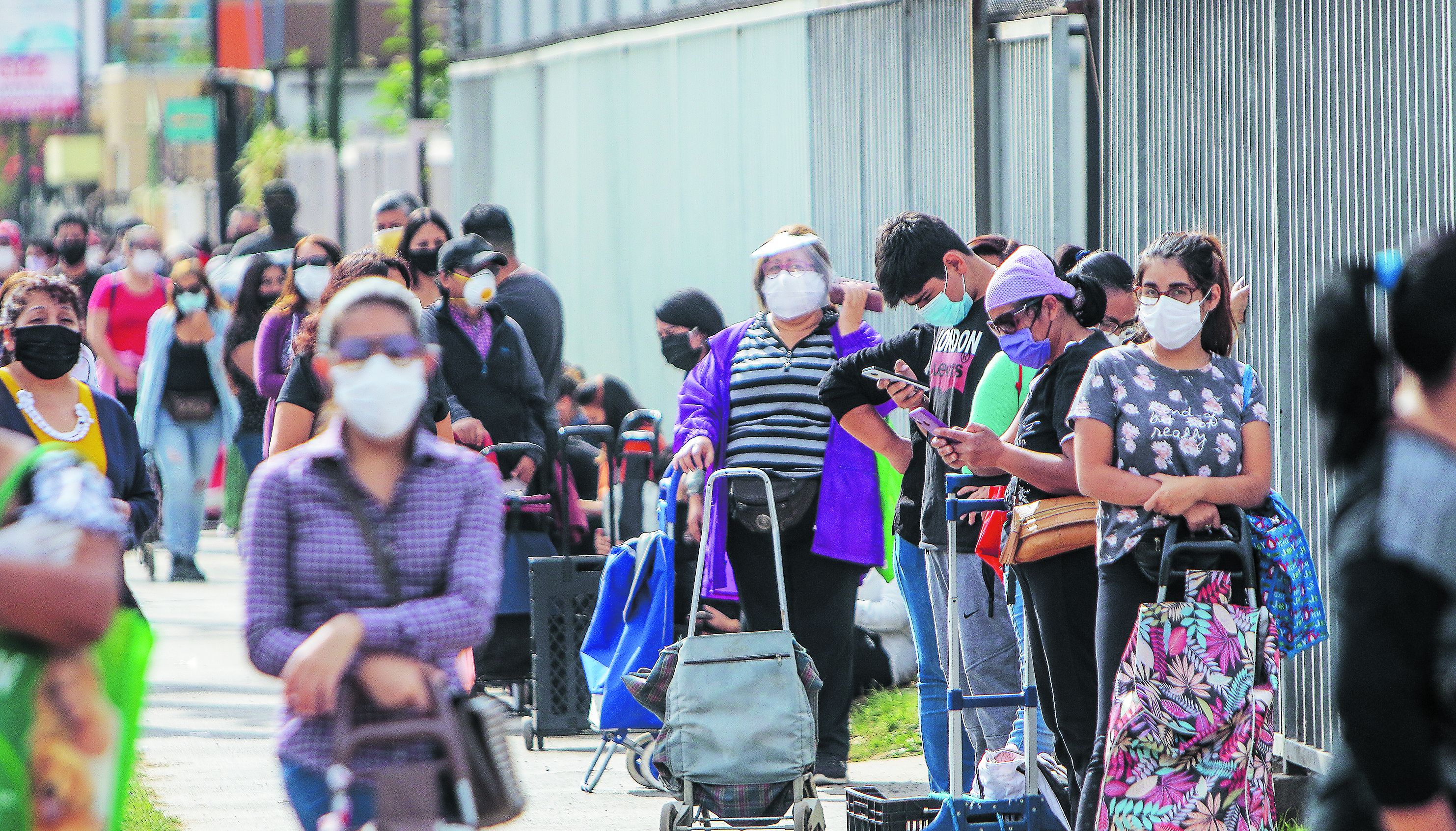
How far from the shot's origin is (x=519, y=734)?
356 inches

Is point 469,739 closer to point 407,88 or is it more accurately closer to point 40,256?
point 40,256

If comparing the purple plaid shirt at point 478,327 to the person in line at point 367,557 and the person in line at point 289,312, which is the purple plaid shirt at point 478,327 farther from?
the person in line at point 367,557

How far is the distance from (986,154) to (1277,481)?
9.03 ft

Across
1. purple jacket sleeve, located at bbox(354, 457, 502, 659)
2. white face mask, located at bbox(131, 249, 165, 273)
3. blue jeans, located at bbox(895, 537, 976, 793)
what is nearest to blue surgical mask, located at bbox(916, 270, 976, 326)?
blue jeans, located at bbox(895, 537, 976, 793)

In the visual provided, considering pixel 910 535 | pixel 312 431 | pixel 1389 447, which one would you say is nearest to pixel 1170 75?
pixel 910 535

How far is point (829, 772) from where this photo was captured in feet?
25.0

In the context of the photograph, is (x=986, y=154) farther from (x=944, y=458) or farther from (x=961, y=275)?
(x=944, y=458)

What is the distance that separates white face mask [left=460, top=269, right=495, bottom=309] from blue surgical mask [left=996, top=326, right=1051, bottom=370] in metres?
3.27

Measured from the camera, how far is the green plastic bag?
3.53m

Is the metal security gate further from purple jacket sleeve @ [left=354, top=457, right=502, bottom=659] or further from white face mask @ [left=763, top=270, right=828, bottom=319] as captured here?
purple jacket sleeve @ [left=354, top=457, right=502, bottom=659]

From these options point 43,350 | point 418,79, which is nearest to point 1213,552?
point 43,350

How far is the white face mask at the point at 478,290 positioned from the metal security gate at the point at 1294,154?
8.99ft

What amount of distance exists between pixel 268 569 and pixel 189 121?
37529 mm

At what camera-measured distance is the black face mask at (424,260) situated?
29.9ft
